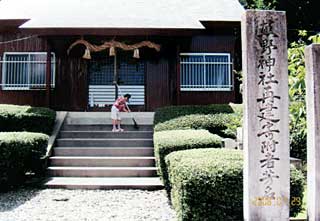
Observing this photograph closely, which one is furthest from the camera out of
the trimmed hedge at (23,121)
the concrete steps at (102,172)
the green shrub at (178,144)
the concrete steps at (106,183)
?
the trimmed hedge at (23,121)

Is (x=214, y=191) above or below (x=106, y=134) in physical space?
below

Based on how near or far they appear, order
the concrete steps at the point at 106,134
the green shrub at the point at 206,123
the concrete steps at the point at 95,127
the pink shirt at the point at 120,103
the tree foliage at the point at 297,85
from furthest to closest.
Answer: the pink shirt at the point at 120,103
the concrete steps at the point at 95,127
the concrete steps at the point at 106,134
the green shrub at the point at 206,123
the tree foliage at the point at 297,85

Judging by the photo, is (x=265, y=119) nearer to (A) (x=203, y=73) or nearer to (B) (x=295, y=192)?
(B) (x=295, y=192)

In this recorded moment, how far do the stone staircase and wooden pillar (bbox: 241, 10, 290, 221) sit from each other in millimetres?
3537

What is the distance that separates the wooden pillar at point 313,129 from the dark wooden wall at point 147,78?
9437 mm

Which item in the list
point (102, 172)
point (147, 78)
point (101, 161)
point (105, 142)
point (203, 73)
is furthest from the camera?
point (147, 78)

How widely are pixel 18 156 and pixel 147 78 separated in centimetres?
804

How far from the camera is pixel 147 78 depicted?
14.8 meters

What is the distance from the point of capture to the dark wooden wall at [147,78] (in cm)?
1439

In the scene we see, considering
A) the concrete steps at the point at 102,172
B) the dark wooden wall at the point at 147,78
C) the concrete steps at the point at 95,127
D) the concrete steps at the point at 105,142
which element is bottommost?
the concrete steps at the point at 102,172

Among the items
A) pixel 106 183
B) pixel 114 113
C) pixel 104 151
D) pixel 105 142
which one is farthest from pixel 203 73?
pixel 106 183

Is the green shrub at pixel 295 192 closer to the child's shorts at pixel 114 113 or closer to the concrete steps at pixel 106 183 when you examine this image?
the concrete steps at pixel 106 183

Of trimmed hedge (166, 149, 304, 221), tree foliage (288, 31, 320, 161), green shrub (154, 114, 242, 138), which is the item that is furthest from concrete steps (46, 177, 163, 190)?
tree foliage (288, 31, 320, 161)

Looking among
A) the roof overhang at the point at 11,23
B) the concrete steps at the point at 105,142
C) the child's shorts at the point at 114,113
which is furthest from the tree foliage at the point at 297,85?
the roof overhang at the point at 11,23
